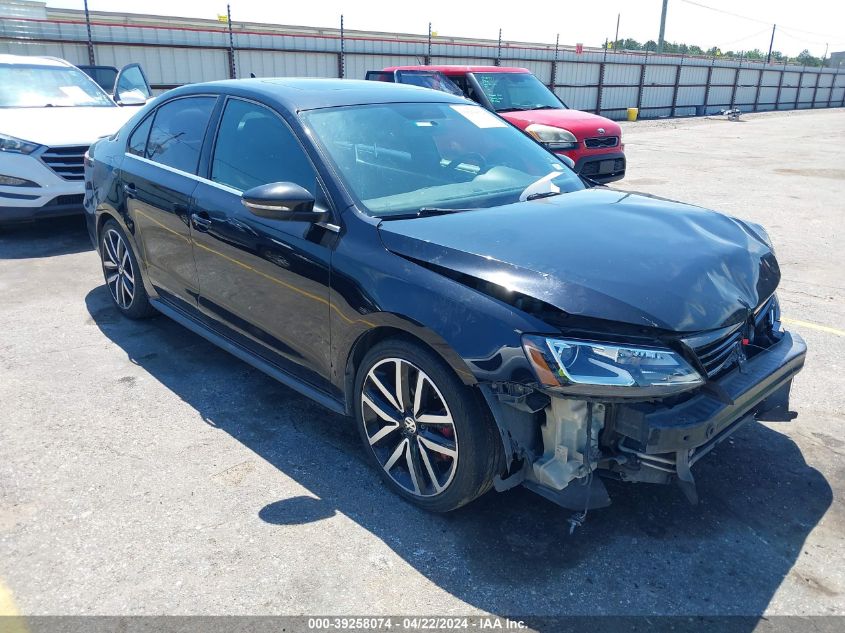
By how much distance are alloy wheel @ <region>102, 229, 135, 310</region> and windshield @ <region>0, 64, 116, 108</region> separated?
13.3ft

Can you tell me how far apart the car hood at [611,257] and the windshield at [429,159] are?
0.78 feet

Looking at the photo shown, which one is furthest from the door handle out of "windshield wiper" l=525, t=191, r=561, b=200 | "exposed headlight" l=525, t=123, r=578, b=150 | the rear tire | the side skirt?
"exposed headlight" l=525, t=123, r=578, b=150

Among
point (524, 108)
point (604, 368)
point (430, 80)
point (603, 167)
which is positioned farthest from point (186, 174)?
point (524, 108)

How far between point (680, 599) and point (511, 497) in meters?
0.82

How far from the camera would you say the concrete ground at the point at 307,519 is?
2.51 metres

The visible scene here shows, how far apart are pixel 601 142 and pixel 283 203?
798cm

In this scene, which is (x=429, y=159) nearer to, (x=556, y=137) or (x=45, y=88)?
(x=556, y=137)

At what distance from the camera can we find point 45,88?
842 cm

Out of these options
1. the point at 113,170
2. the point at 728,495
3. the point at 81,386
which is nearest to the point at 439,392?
the point at 728,495

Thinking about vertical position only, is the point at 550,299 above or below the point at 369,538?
above

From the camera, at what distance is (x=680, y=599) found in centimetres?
249

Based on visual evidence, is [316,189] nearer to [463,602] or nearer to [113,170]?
[463,602]

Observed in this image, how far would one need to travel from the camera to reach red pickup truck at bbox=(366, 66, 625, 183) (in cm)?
964

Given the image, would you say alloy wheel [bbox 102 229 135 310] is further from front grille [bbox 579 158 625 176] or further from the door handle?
front grille [bbox 579 158 625 176]
